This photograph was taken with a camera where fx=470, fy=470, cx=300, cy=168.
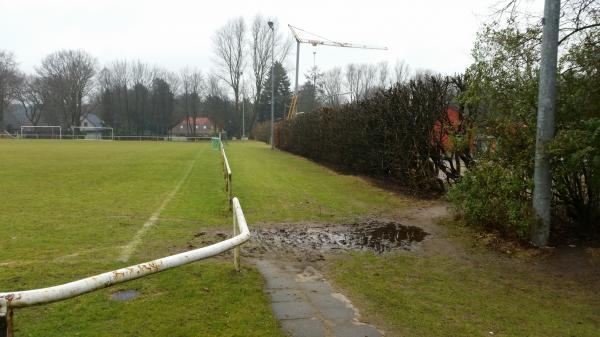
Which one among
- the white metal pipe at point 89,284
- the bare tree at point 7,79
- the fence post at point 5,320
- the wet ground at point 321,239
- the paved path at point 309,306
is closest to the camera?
the fence post at point 5,320

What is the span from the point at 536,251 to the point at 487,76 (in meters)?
2.87

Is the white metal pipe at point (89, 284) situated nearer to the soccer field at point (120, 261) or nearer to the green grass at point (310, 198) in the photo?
the soccer field at point (120, 261)

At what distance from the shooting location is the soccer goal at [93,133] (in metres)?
77.6

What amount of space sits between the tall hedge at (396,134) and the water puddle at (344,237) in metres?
3.67

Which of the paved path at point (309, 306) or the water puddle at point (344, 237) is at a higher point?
the paved path at point (309, 306)

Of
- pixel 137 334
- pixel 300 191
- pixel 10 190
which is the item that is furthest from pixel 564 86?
pixel 10 190

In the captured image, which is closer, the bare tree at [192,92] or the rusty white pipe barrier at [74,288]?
the rusty white pipe barrier at [74,288]

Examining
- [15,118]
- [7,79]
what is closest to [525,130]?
[7,79]

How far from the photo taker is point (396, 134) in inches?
534

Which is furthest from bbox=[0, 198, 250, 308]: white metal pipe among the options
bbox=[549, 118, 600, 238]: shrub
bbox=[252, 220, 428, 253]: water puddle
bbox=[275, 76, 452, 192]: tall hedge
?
bbox=[275, 76, 452, 192]: tall hedge

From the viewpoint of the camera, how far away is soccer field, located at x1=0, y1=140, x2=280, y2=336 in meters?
3.95

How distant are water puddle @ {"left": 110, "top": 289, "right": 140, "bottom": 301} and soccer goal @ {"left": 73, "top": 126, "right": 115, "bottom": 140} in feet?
255

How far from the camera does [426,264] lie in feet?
21.1

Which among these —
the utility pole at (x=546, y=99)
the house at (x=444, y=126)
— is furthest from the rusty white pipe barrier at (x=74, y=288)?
the house at (x=444, y=126)
